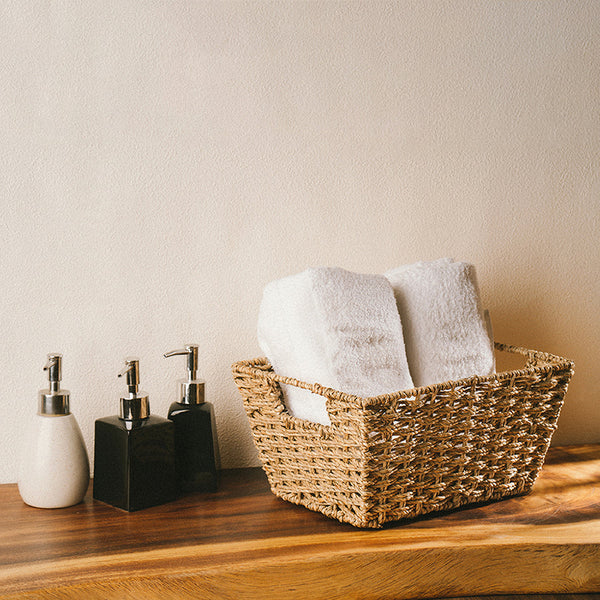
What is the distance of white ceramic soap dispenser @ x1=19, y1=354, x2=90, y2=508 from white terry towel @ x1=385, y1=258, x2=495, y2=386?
40 cm

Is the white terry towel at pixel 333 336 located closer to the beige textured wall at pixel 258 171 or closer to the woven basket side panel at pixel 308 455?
the woven basket side panel at pixel 308 455

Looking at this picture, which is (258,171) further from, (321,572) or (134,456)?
(321,572)

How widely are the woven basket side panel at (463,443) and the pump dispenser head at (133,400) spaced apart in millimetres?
274

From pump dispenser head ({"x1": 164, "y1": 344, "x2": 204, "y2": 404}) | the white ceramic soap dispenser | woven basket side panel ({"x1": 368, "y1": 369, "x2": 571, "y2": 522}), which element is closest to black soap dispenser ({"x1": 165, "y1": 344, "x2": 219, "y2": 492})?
pump dispenser head ({"x1": 164, "y1": 344, "x2": 204, "y2": 404})

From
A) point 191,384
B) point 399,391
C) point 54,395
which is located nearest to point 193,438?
point 191,384

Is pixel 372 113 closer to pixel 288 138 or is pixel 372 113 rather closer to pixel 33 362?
pixel 288 138

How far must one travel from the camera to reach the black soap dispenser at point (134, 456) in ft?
2.44

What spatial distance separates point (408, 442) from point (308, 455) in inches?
4.5

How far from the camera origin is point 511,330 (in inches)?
39.6

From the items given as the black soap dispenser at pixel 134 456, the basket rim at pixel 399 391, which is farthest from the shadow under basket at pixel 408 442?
the black soap dispenser at pixel 134 456

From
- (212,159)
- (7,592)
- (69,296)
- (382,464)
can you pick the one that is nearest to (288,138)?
(212,159)

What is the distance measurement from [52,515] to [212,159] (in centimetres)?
48

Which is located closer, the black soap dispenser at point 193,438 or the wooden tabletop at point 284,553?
the wooden tabletop at point 284,553

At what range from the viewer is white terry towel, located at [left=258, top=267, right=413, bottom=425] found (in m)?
0.72
